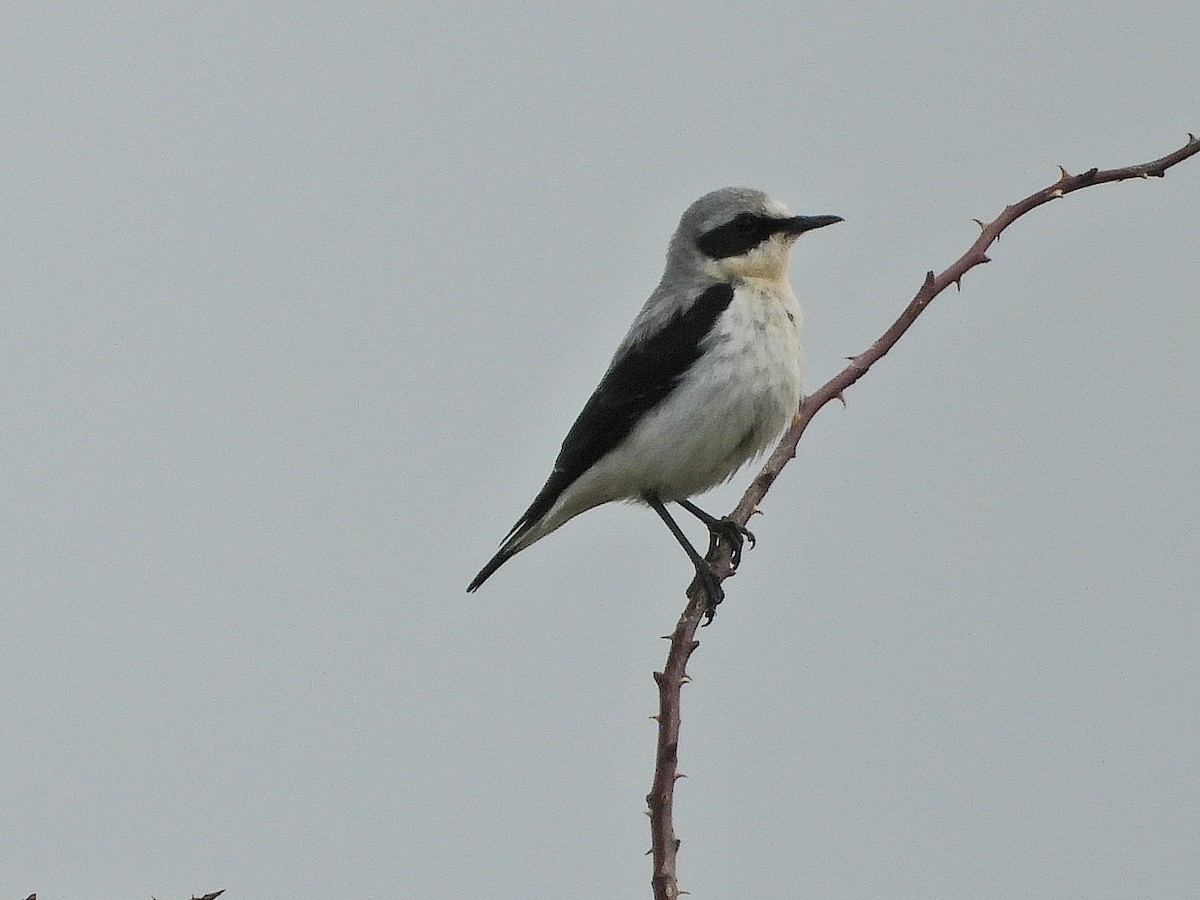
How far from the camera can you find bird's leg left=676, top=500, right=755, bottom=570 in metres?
5.61

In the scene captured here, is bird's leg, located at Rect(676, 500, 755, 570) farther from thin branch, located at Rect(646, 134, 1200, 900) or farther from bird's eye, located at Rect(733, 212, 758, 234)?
bird's eye, located at Rect(733, 212, 758, 234)

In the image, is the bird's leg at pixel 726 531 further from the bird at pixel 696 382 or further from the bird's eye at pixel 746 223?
the bird's eye at pixel 746 223

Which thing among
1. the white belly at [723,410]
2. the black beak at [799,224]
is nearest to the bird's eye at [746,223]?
the black beak at [799,224]

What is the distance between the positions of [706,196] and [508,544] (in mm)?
2048

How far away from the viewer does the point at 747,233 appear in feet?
27.3

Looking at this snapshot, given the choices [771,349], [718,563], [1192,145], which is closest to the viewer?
[1192,145]

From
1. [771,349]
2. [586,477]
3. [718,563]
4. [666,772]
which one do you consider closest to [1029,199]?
[718,563]

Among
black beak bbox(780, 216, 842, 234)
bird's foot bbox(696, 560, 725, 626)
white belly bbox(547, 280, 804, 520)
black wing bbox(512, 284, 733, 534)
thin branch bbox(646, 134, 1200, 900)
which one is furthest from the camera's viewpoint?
black beak bbox(780, 216, 842, 234)

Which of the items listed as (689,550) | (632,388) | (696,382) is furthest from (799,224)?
(689,550)

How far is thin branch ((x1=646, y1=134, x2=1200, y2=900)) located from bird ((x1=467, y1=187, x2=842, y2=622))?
1897 mm

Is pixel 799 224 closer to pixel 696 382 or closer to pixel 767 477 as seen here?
pixel 696 382

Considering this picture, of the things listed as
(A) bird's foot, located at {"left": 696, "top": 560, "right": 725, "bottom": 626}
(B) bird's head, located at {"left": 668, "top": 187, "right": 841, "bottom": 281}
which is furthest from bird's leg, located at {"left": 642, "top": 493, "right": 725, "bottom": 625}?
(B) bird's head, located at {"left": 668, "top": 187, "right": 841, "bottom": 281}

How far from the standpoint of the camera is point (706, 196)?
27.8ft

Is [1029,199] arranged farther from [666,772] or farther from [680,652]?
[666,772]
